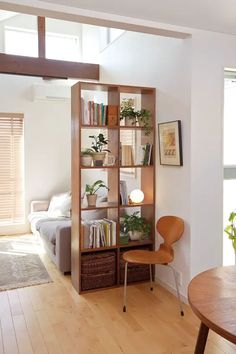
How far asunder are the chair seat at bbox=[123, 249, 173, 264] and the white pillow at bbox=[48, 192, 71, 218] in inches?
93.0

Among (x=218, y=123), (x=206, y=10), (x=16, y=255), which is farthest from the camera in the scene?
(x=16, y=255)

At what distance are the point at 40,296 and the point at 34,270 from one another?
0.79 meters

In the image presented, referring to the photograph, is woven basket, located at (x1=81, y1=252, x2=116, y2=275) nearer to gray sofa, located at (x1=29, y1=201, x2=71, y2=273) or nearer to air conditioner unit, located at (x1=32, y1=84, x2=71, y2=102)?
gray sofa, located at (x1=29, y1=201, x2=71, y2=273)

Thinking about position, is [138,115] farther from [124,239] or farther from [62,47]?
[62,47]

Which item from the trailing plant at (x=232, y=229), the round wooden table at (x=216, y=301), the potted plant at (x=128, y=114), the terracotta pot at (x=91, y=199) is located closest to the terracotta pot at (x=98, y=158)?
the terracotta pot at (x=91, y=199)

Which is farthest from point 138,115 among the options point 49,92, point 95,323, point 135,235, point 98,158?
point 49,92

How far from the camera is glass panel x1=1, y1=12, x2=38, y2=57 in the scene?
5.74 m

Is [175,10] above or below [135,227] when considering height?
above

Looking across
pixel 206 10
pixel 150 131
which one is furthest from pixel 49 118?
pixel 206 10

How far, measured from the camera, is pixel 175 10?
2670 mm

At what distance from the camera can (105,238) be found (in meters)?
3.56

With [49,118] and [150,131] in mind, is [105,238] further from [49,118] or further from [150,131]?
[49,118]

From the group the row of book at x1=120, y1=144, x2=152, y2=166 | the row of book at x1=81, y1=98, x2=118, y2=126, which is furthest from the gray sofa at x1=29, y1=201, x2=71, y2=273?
the row of book at x1=81, y1=98, x2=118, y2=126

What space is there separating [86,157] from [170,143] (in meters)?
0.86
